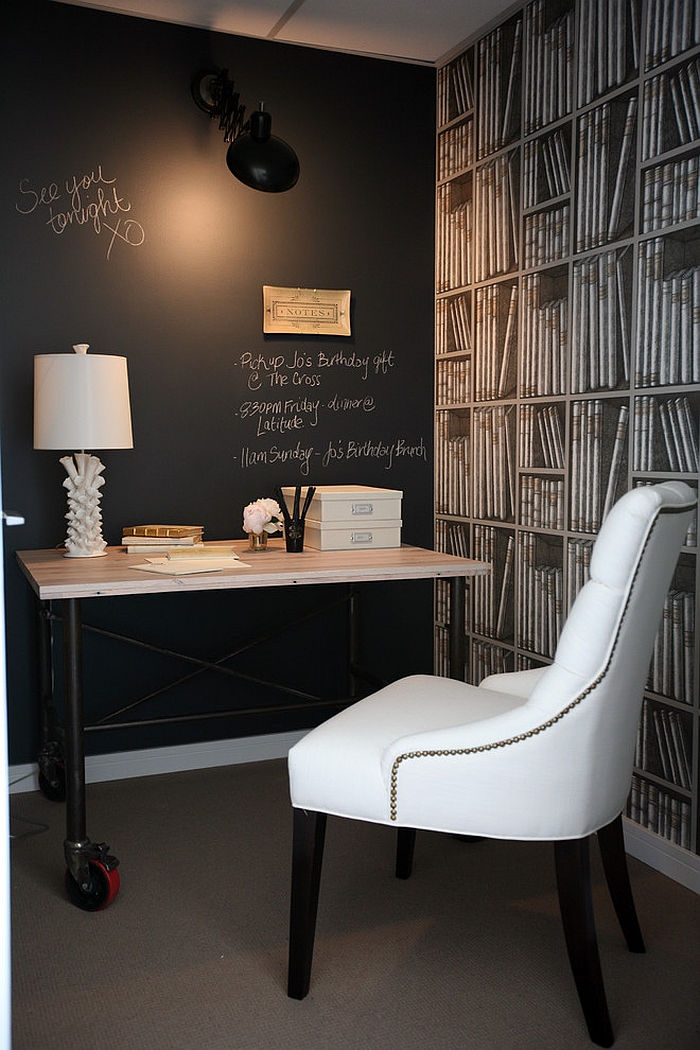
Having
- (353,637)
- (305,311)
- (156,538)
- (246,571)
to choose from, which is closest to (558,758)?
(246,571)

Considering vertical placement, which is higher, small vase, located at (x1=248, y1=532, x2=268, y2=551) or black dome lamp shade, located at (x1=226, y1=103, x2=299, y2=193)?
black dome lamp shade, located at (x1=226, y1=103, x2=299, y2=193)

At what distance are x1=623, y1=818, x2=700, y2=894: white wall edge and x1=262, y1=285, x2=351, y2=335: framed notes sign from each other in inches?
75.5

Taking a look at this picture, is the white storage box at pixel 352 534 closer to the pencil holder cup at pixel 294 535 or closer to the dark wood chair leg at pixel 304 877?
the pencil holder cup at pixel 294 535

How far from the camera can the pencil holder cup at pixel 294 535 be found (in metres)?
2.94

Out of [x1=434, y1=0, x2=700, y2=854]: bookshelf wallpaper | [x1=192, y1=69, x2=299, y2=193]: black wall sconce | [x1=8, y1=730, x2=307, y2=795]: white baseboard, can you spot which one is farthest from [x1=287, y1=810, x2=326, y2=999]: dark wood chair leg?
[x1=192, y1=69, x2=299, y2=193]: black wall sconce

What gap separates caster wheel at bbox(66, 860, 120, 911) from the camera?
2.32 meters

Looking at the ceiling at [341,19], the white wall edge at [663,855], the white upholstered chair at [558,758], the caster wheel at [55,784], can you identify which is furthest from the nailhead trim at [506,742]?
the ceiling at [341,19]

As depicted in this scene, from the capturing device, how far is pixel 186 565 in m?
2.65

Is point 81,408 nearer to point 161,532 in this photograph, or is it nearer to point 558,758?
point 161,532

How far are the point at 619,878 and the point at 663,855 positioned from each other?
553 millimetres

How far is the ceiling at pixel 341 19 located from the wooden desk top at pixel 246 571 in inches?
67.1

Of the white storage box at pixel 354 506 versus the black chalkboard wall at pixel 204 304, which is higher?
the black chalkboard wall at pixel 204 304

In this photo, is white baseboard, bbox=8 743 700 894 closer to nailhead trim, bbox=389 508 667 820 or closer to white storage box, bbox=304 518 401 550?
white storage box, bbox=304 518 401 550

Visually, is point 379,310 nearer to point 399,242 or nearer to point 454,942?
point 399,242
